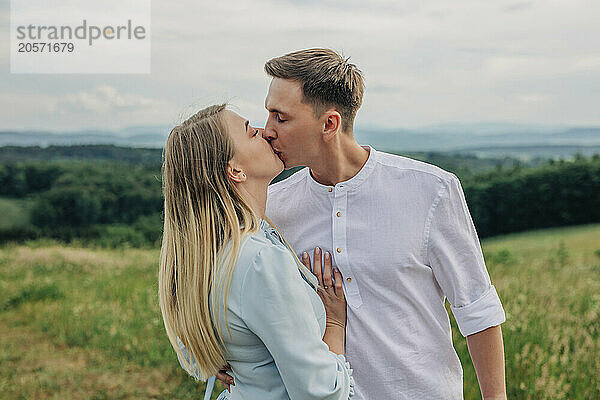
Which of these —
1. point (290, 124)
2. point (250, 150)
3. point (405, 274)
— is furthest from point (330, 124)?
point (405, 274)

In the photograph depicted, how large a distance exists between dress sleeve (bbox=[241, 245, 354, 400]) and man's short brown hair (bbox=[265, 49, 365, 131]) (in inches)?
20.4

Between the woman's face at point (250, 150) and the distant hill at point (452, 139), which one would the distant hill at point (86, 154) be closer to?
the distant hill at point (452, 139)

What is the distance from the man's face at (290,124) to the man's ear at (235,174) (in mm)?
200

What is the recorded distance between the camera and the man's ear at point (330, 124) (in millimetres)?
1787

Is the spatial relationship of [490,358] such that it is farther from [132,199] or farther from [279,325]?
[132,199]

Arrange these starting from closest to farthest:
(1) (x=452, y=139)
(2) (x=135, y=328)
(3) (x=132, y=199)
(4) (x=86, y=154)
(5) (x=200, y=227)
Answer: (5) (x=200, y=227) → (2) (x=135, y=328) → (4) (x=86, y=154) → (3) (x=132, y=199) → (1) (x=452, y=139)

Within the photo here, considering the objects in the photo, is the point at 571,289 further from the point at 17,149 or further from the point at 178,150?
the point at 17,149

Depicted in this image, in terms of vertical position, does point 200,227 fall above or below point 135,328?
above

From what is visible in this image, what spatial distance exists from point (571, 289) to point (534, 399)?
1.64 m

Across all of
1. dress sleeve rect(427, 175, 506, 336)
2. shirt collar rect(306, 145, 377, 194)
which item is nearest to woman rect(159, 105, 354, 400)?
shirt collar rect(306, 145, 377, 194)

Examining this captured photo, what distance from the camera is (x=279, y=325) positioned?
4.57 feet

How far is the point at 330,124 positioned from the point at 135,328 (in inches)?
122

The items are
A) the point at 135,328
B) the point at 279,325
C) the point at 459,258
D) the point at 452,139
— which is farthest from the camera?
the point at 452,139

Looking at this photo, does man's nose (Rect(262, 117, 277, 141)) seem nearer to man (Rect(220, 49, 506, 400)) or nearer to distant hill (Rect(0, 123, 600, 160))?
man (Rect(220, 49, 506, 400))
